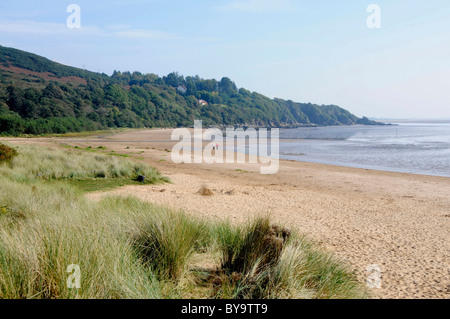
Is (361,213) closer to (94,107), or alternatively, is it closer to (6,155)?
(6,155)

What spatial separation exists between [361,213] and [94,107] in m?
79.1

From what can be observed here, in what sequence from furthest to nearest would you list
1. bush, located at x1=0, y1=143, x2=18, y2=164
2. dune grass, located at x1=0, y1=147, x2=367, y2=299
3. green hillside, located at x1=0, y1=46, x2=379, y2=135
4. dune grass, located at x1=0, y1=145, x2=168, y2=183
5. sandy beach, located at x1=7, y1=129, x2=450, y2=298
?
green hillside, located at x1=0, y1=46, x2=379, y2=135 → bush, located at x1=0, y1=143, x2=18, y2=164 → dune grass, located at x1=0, y1=145, x2=168, y2=183 → sandy beach, located at x1=7, y1=129, x2=450, y2=298 → dune grass, located at x1=0, y1=147, x2=367, y2=299

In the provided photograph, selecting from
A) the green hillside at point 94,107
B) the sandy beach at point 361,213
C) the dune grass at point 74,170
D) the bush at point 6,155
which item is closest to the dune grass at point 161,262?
the sandy beach at point 361,213

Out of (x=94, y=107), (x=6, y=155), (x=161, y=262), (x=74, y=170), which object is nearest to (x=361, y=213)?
(x=161, y=262)

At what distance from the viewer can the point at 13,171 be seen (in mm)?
11688

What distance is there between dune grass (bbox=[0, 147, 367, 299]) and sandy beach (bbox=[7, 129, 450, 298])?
83 centimetres

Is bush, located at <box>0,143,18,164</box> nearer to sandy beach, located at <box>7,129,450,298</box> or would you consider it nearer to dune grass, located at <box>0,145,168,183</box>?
dune grass, located at <box>0,145,168,183</box>

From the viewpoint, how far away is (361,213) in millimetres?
9539

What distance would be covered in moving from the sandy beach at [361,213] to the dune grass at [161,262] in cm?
83

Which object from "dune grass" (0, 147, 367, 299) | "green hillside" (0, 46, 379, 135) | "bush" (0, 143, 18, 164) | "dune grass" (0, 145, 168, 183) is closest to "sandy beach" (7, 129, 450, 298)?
"dune grass" (0, 147, 367, 299)

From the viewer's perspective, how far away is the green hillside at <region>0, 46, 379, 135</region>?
61106 mm

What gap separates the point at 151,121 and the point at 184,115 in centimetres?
1971
